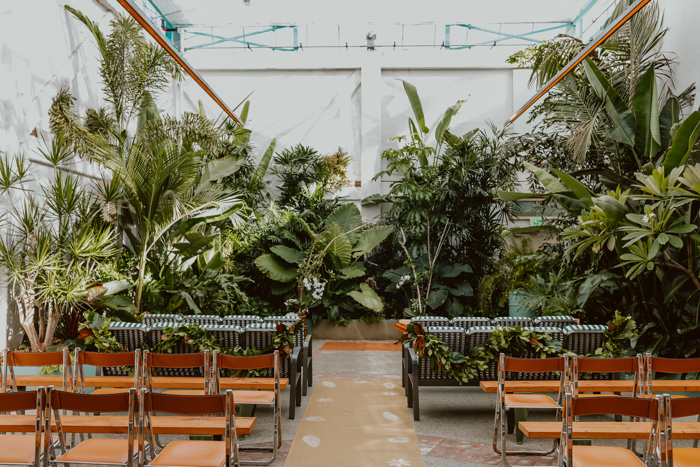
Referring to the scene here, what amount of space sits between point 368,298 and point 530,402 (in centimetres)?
547

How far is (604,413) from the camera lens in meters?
2.40

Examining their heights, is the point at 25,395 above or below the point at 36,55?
below

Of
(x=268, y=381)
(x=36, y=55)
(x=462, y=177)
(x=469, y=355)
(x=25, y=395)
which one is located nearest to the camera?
(x=25, y=395)

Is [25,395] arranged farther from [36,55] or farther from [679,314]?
[679,314]

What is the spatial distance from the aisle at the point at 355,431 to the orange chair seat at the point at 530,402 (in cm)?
77

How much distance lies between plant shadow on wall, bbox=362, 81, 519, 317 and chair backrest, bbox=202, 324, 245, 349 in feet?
15.5

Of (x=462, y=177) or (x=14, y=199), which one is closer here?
(x=14, y=199)

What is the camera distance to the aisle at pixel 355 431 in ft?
12.2

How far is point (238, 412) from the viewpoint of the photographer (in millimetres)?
4176

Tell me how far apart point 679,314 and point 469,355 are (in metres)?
2.81

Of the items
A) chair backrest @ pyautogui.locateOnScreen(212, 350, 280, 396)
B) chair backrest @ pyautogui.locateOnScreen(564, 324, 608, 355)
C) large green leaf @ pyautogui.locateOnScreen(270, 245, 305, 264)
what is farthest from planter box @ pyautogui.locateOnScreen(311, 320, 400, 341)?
chair backrest @ pyautogui.locateOnScreen(212, 350, 280, 396)

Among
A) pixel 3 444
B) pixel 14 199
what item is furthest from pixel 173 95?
pixel 3 444

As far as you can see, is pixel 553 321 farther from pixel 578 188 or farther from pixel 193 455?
pixel 193 455

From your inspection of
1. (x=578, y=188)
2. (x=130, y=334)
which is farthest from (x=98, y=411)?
(x=578, y=188)
